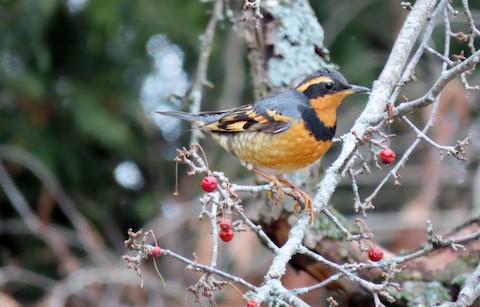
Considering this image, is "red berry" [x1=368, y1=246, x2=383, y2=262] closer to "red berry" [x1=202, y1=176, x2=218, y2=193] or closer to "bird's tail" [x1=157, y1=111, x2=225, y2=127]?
"red berry" [x1=202, y1=176, x2=218, y2=193]

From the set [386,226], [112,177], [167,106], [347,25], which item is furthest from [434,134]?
[112,177]

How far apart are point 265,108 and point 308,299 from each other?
2.39 meters

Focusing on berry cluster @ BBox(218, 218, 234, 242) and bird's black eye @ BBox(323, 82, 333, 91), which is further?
bird's black eye @ BBox(323, 82, 333, 91)

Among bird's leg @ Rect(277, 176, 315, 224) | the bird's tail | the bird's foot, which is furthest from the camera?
the bird's tail

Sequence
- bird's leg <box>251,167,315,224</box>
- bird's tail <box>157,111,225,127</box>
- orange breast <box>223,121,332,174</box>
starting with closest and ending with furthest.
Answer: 1. bird's leg <box>251,167,315,224</box>
2. orange breast <box>223,121,332,174</box>
3. bird's tail <box>157,111,225,127</box>

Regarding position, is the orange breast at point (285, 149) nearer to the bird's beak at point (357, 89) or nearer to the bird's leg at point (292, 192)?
the bird's leg at point (292, 192)

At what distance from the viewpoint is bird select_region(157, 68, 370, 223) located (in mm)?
4199

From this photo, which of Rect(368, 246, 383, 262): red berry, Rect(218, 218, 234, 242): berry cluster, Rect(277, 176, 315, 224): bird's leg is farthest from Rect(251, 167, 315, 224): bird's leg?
Rect(218, 218, 234, 242): berry cluster

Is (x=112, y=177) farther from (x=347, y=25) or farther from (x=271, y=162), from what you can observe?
(x=271, y=162)

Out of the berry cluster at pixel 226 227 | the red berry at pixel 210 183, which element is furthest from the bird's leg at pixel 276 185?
the red berry at pixel 210 183

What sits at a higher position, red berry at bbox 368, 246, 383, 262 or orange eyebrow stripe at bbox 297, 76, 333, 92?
orange eyebrow stripe at bbox 297, 76, 333, 92

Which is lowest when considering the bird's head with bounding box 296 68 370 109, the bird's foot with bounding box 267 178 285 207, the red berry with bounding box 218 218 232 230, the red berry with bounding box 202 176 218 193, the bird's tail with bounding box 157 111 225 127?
the bird's foot with bounding box 267 178 285 207

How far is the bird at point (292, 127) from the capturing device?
420 cm

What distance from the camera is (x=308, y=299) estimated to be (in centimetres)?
634
